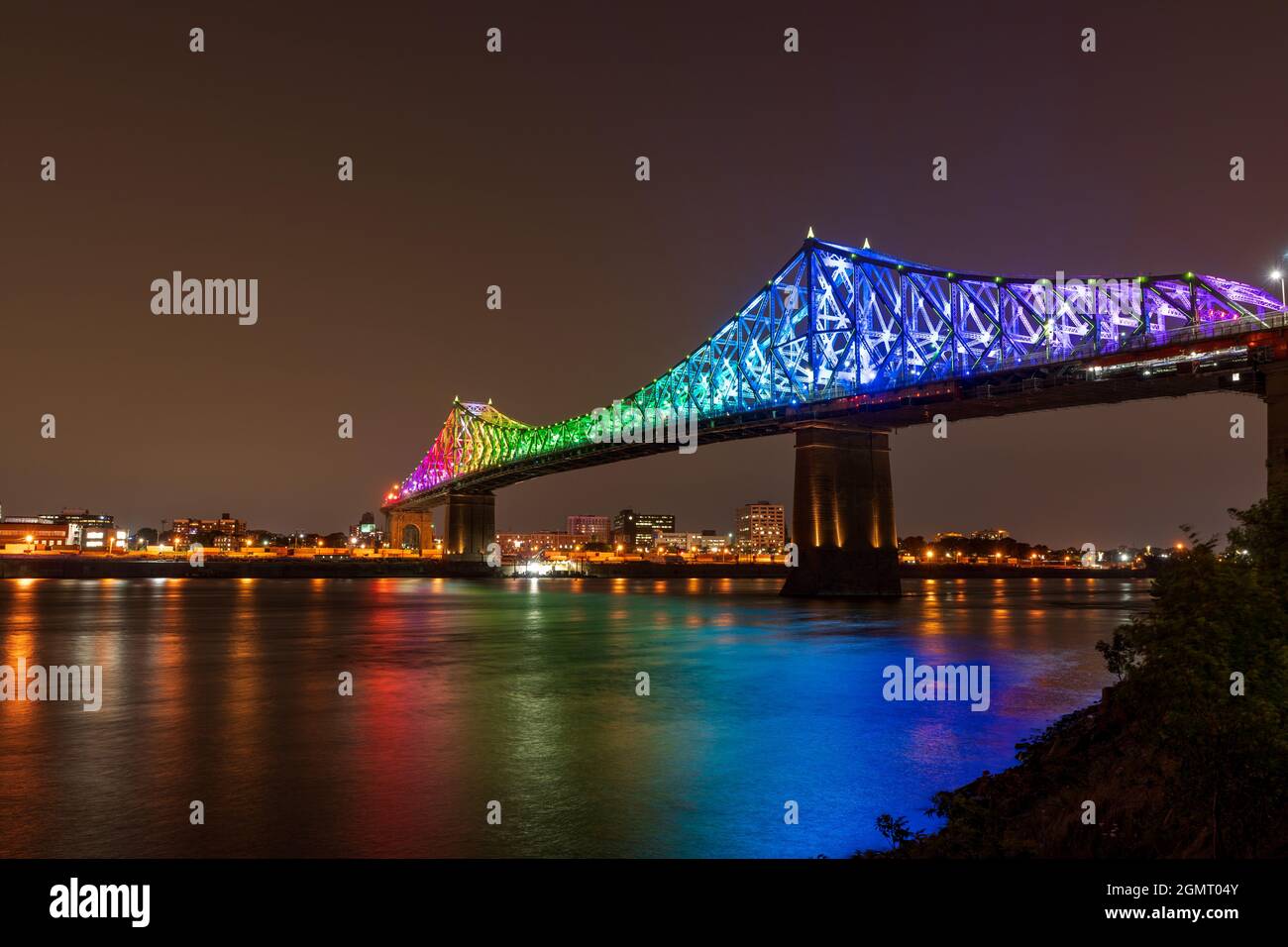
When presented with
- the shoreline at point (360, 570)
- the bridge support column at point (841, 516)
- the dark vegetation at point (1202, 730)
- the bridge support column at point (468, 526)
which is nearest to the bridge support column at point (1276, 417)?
the bridge support column at point (841, 516)

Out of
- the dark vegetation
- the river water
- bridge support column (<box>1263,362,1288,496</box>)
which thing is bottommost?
the river water

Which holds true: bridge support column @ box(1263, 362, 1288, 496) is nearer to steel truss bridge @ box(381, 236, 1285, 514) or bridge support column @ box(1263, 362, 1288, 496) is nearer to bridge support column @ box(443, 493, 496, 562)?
steel truss bridge @ box(381, 236, 1285, 514)

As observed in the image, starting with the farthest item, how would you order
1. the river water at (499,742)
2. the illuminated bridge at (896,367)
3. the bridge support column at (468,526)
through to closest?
1. the bridge support column at (468,526)
2. the illuminated bridge at (896,367)
3. the river water at (499,742)

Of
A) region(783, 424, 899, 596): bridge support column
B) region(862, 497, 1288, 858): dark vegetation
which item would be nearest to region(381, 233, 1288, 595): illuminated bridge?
region(783, 424, 899, 596): bridge support column

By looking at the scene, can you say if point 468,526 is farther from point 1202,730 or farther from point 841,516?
point 1202,730

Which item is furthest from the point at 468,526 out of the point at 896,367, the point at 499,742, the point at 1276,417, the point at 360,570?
the point at 499,742

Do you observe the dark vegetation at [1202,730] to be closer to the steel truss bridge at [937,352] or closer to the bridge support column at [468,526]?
the steel truss bridge at [937,352]
